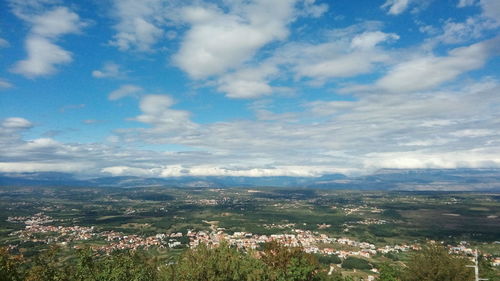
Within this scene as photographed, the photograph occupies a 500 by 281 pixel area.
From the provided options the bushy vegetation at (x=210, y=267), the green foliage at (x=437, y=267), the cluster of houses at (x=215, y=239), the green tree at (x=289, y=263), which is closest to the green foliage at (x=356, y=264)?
the cluster of houses at (x=215, y=239)

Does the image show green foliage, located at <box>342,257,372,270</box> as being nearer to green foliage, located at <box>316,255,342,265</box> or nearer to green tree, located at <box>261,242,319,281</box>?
green foliage, located at <box>316,255,342,265</box>

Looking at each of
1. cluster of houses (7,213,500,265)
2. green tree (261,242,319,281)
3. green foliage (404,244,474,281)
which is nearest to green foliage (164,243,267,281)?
green tree (261,242,319,281)

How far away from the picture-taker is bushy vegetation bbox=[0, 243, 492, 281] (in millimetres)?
27281

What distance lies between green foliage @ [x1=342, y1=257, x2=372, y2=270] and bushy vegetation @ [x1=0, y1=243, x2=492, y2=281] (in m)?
57.6

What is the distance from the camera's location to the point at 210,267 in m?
30.5

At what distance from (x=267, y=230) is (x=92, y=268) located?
14361 centimetres

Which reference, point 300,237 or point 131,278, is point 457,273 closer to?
point 131,278

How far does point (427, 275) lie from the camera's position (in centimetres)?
4119

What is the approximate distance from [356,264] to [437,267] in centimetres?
6701

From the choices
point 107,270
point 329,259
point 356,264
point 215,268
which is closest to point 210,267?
point 215,268

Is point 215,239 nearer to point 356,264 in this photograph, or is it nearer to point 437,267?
point 356,264

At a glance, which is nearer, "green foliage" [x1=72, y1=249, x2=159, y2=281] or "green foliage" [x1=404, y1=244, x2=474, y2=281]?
"green foliage" [x1=72, y1=249, x2=159, y2=281]

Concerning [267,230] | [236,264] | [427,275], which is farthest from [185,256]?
[267,230]

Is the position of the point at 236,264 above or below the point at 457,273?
above
